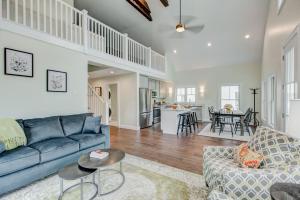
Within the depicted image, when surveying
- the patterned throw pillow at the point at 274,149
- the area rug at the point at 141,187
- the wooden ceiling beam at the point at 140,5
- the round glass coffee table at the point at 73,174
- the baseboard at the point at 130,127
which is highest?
the wooden ceiling beam at the point at 140,5

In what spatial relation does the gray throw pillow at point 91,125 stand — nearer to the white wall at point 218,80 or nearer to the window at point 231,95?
the white wall at point 218,80

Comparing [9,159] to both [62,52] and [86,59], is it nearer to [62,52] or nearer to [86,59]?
[62,52]

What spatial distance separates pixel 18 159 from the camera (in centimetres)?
215

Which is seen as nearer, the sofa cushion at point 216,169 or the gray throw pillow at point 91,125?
the sofa cushion at point 216,169

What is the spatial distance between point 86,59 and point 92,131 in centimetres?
200

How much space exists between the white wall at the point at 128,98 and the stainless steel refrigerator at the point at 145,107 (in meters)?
0.30

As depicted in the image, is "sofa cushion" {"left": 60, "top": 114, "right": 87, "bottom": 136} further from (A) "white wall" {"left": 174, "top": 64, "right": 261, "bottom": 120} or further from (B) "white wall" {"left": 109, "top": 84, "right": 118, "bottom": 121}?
(A) "white wall" {"left": 174, "top": 64, "right": 261, "bottom": 120}

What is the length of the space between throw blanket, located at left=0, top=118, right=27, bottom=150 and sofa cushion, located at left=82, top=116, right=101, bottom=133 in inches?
43.7

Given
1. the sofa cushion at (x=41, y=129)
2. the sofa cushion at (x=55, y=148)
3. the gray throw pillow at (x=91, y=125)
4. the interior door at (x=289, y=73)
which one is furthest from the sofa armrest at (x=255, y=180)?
the sofa cushion at (x=41, y=129)

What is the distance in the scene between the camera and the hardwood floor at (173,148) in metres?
3.09

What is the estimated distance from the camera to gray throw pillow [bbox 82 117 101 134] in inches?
136

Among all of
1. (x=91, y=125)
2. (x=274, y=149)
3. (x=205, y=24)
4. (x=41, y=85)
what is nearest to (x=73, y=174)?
(x=91, y=125)

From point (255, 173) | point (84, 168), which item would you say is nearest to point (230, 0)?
point (255, 173)

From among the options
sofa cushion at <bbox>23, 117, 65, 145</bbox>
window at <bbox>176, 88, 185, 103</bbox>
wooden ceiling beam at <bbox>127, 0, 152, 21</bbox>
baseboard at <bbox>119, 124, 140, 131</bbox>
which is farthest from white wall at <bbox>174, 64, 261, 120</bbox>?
sofa cushion at <bbox>23, 117, 65, 145</bbox>
